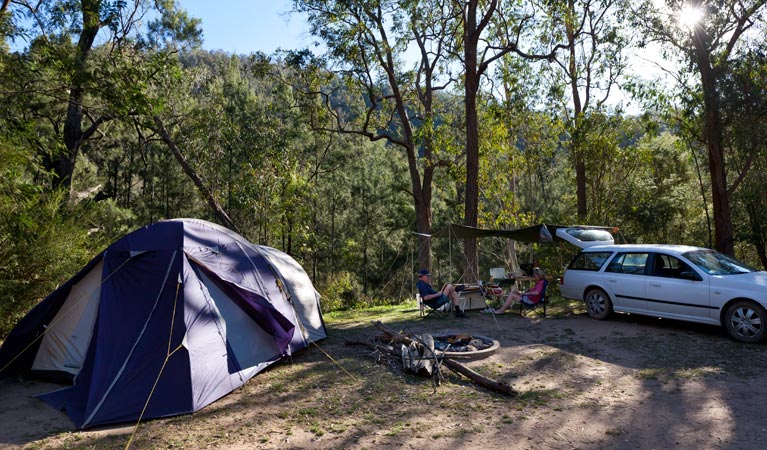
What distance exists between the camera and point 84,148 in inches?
1014

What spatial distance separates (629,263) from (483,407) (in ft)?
17.9

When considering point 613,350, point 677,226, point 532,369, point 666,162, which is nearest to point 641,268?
point 613,350

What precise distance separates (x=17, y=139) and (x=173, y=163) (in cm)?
2131

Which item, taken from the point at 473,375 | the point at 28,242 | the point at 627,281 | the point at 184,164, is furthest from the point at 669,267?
the point at 184,164

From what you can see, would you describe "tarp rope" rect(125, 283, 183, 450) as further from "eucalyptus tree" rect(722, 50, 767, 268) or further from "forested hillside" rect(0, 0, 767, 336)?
"eucalyptus tree" rect(722, 50, 767, 268)

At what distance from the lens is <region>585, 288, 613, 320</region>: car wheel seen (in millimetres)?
9734

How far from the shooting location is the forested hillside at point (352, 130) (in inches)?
365

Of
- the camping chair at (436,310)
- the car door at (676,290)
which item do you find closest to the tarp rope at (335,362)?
the camping chair at (436,310)

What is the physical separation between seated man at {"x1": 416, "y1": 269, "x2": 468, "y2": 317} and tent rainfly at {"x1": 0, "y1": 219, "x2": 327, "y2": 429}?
378 centimetres

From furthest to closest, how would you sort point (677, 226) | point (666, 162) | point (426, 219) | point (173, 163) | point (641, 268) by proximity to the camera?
point (173, 163) < point (666, 162) < point (677, 226) < point (426, 219) < point (641, 268)

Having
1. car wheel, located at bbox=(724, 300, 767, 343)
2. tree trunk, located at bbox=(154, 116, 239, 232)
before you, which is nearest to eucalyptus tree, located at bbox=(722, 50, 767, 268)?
car wheel, located at bbox=(724, 300, 767, 343)

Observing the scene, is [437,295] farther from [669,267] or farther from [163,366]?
[163,366]

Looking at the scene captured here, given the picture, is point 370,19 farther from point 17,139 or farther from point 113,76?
point 17,139

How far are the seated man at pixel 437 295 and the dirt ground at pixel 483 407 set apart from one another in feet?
9.01
